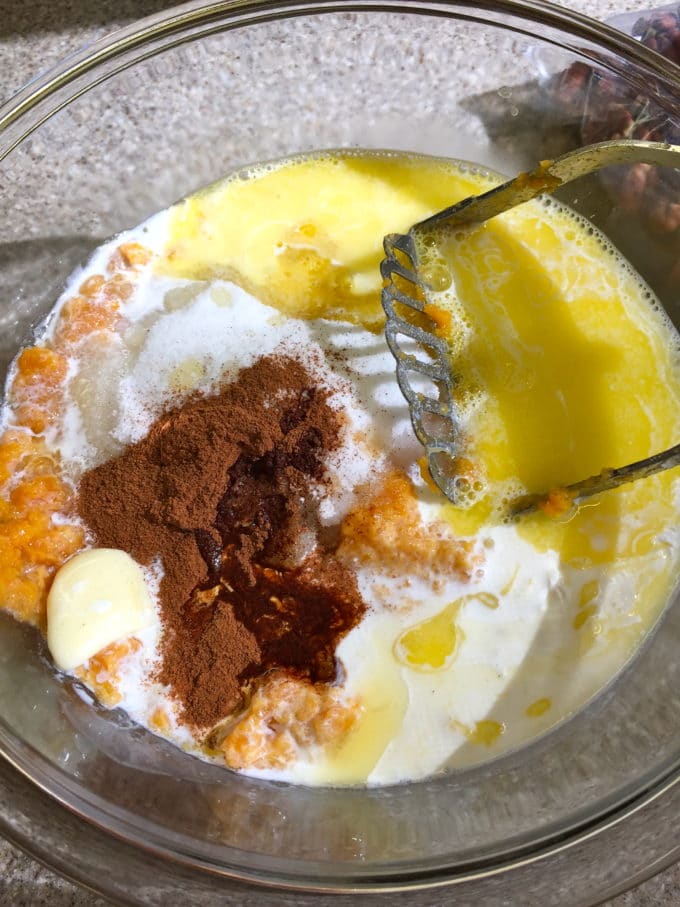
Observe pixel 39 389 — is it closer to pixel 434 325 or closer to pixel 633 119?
pixel 434 325

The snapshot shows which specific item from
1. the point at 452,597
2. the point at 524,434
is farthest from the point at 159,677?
the point at 524,434

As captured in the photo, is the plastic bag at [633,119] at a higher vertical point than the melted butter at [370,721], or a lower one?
higher

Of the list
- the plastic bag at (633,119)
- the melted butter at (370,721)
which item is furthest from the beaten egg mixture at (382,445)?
the plastic bag at (633,119)

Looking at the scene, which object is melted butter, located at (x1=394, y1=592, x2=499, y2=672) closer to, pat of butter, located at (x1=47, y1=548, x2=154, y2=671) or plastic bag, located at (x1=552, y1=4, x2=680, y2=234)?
pat of butter, located at (x1=47, y1=548, x2=154, y2=671)

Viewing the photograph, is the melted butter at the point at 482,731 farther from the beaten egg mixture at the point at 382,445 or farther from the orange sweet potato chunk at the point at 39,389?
the orange sweet potato chunk at the point at 39,389

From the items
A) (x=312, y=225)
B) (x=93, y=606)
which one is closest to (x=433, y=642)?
(x=93, y=606)
